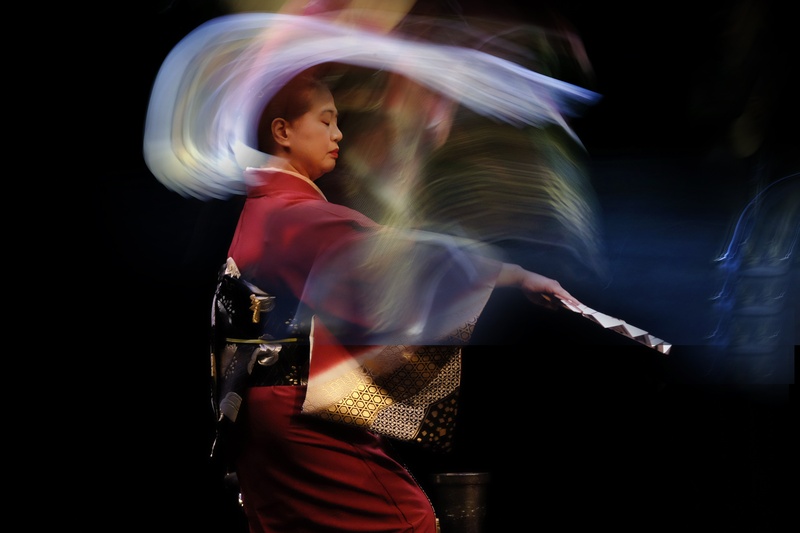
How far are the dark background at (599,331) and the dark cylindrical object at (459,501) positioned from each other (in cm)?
6

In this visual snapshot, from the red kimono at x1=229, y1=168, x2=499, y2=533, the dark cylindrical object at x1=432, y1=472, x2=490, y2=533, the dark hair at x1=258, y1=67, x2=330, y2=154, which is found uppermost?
the dark hair at x1=258, y1=67, x2=330, y2=154

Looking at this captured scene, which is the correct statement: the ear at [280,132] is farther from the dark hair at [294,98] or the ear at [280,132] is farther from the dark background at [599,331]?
the dark background at [599,331]

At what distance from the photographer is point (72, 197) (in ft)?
7.50

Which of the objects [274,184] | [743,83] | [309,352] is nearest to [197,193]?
[274,184]

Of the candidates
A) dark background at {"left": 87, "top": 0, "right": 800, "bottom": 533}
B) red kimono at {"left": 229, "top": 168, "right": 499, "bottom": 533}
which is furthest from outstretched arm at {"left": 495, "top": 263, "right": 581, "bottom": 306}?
dark background at {"left": 87, "top": 0, "right": 800, "bottom": 533}

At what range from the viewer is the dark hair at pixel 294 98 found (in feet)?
6.19

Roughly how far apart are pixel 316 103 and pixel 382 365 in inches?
23.6

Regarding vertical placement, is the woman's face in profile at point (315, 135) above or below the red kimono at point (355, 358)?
above

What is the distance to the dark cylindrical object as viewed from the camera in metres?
1.98

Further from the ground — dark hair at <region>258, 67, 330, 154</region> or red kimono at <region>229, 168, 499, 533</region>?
dark hair at <region>258, 67, 330, 154</region>

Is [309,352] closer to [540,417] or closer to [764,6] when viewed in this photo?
[540,417]

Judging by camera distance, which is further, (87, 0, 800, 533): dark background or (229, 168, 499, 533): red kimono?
(87, 0, 800, 533): dark background

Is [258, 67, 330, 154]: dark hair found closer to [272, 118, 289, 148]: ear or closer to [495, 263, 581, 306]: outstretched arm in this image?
[272, 118, 289, 148]: ear

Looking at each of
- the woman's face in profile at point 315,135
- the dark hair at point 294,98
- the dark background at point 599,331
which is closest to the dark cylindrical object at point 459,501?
the dark background at point 599,331
